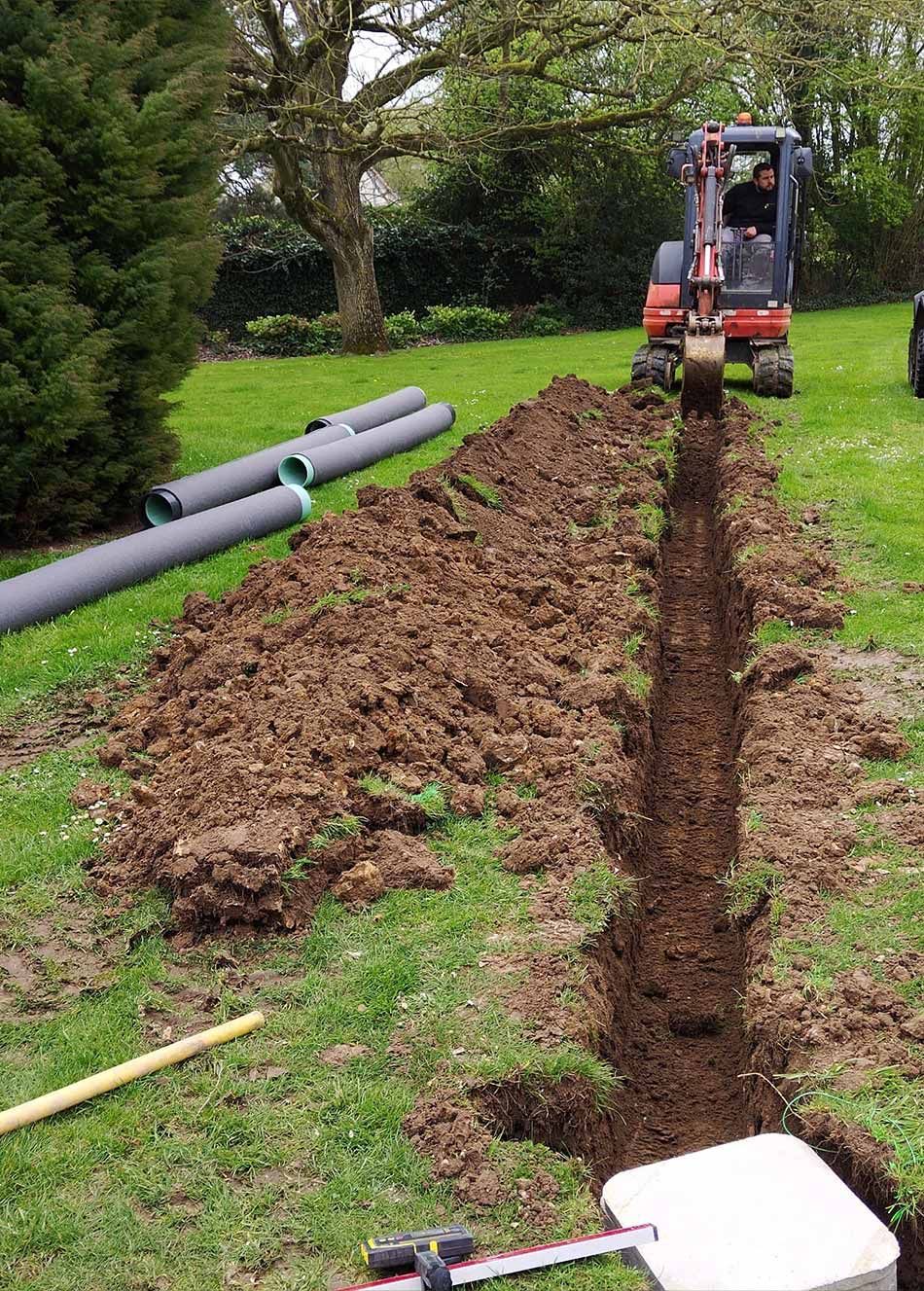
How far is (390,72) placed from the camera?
18.3m

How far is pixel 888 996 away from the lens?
387 centimetres

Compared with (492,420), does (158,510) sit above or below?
below

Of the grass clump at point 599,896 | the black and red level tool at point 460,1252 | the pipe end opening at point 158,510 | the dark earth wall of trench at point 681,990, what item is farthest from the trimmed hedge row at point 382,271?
the black and red level tool at point 460,1252

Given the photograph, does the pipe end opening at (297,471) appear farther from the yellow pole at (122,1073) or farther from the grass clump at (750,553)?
the yellow pole at (122,1073)

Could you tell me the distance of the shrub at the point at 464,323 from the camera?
2564cm

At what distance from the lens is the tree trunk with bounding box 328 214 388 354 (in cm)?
2128

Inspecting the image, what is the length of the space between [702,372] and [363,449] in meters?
3.69

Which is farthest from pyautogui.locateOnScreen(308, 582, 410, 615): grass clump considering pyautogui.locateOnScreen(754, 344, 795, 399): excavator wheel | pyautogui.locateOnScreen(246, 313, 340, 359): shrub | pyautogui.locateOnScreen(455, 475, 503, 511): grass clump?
pyautogui.locateOnScreen(246, 313, 340, 359): shrub

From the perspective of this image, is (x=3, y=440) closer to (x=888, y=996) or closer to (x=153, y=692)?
(x=153, y=692)

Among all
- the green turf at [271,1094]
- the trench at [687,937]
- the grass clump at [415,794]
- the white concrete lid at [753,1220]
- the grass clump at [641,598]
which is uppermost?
the grass clump at [641,598]

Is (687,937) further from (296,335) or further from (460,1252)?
(296,335)

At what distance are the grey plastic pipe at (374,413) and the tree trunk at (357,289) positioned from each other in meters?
8.42

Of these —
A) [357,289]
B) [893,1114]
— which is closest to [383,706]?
[893,1114]

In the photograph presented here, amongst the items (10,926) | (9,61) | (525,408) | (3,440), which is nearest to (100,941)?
(10,926)
